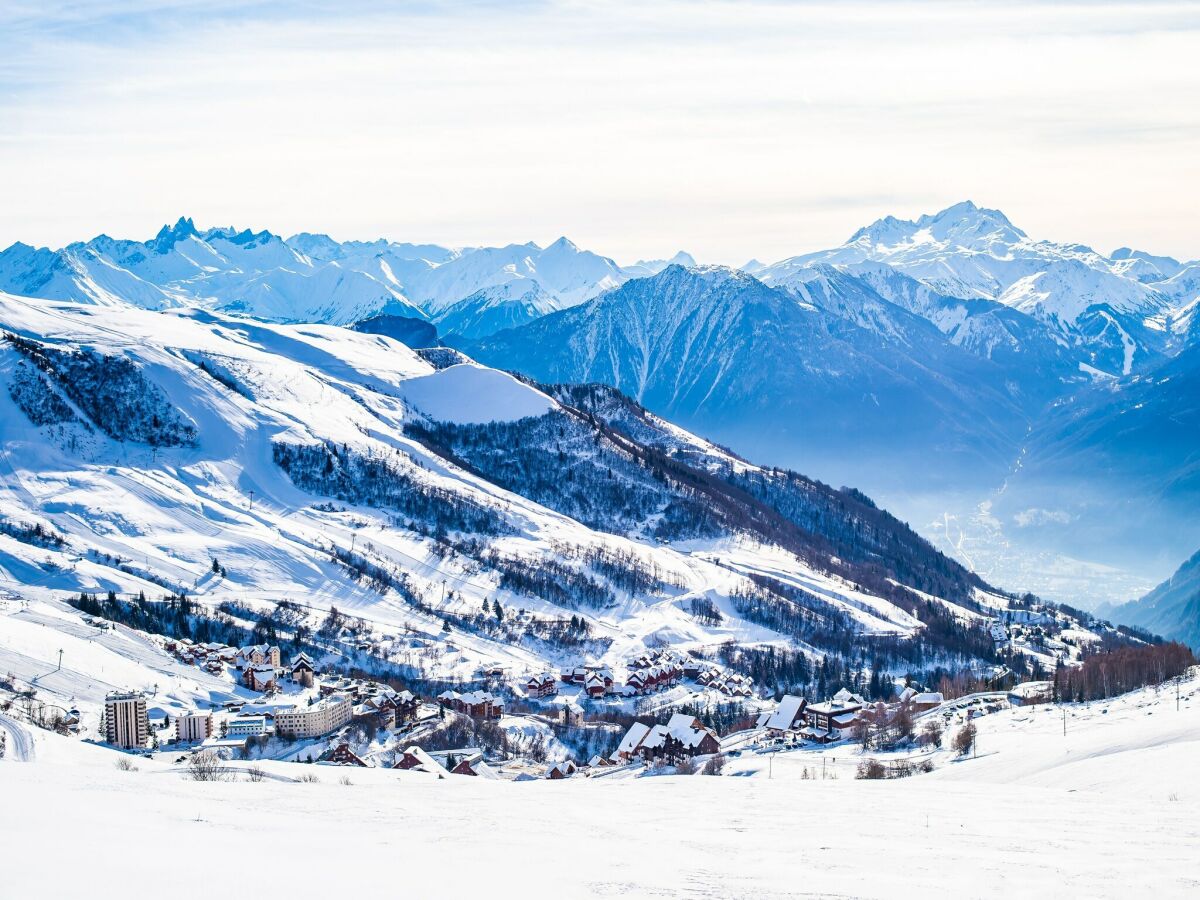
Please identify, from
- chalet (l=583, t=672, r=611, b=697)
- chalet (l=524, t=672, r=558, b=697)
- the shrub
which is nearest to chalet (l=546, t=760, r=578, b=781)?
the shrub

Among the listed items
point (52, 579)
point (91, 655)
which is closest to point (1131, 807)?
point (91, 655)

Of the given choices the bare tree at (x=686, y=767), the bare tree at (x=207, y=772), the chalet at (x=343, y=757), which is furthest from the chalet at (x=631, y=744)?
the bare tree at (x=207, y=772)

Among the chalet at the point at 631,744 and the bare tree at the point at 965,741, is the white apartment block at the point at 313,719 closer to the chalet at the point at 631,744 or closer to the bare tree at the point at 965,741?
the chalet at the point at 631,744

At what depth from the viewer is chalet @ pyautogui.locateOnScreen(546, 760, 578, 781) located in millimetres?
95188

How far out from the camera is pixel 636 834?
140 ft

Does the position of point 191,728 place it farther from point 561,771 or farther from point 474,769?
point 561,771

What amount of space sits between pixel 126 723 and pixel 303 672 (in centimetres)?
3245

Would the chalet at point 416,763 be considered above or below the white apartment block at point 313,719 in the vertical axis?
below

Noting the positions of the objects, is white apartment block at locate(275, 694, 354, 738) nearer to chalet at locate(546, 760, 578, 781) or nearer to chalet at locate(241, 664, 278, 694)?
chalet at locate(241, 664, 278, 694)

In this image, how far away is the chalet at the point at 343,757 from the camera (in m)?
89.5

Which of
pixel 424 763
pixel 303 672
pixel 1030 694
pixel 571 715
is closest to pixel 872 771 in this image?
pixel 424 763

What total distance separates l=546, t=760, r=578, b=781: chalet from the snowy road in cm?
3965

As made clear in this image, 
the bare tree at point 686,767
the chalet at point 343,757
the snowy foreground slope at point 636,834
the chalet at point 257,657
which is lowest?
the bare tree at point 686,767

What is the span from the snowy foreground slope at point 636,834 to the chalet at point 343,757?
27.3 m
